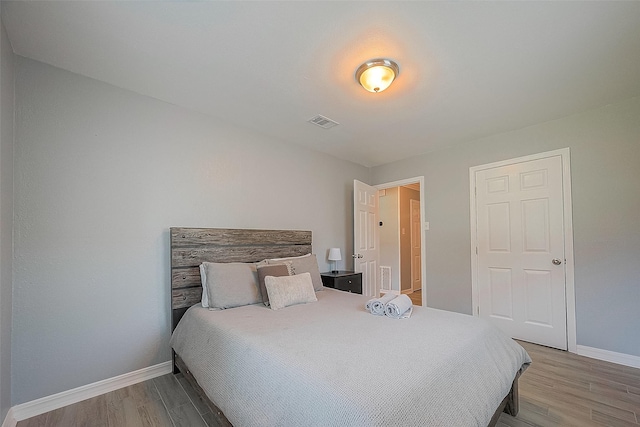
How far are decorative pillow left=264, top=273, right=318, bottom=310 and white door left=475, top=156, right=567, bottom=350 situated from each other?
90.6 inches

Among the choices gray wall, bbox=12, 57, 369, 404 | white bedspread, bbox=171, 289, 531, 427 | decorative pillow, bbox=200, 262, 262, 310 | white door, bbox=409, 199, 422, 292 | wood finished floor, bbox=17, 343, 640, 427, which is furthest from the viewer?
white door, bbox=409, 199, 422, 292

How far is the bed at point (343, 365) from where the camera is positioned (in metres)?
1.05

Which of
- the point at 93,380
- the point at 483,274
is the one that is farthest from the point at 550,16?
the point at 93,380

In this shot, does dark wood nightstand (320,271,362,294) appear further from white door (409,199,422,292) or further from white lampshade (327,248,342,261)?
white door (409,199,422,292)

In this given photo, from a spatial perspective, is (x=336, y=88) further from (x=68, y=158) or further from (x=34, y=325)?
(x=34, y=325)

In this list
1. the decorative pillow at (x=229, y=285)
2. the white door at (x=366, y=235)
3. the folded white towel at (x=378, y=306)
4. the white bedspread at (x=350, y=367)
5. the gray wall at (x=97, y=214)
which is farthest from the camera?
the white door at (x=366, y=235)

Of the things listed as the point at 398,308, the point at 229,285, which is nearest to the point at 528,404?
the point at 398,308

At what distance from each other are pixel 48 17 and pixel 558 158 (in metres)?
4.27

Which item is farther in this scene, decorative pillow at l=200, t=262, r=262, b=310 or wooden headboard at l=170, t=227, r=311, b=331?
wooden headboard at l=170, t=227, r=311, b=331

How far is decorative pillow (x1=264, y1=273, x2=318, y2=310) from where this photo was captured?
7.45 ft

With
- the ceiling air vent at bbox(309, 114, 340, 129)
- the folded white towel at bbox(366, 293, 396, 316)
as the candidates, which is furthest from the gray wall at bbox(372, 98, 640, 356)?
the folded white towel at bbox(366, 293, 396, 316)

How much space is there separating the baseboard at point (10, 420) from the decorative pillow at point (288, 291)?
1649mm

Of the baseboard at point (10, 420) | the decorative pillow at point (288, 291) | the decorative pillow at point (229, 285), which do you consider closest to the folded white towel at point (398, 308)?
the decorative pillow at point (288, 291)

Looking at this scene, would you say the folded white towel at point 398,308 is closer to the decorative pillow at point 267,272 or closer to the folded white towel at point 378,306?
the folded white towel at point 378,306
